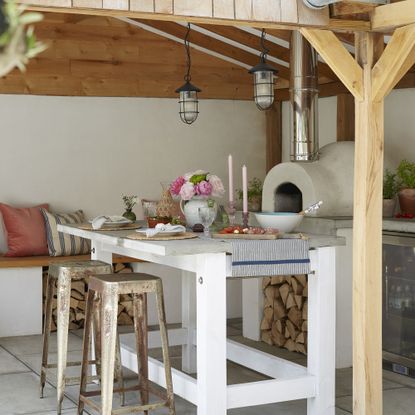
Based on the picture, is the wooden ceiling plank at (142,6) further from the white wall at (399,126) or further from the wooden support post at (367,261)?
the white wall at (399,126)

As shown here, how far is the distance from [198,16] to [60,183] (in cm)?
413

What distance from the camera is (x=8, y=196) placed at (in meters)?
7.16

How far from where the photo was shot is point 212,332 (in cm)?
376

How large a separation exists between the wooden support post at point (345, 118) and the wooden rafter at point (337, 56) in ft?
10.1

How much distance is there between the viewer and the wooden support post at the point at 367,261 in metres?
4.01

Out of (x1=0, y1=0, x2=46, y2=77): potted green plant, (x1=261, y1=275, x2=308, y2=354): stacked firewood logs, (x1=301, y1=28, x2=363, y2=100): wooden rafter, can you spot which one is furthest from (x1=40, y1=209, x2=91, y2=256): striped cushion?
(x1=0, y1=0, x2=46, y2=77): potted green plant

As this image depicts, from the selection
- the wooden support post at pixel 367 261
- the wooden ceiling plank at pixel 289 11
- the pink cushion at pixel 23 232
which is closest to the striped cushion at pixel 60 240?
the pink cushion at pixel 23 232

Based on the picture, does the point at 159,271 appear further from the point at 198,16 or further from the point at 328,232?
the point at 198,16

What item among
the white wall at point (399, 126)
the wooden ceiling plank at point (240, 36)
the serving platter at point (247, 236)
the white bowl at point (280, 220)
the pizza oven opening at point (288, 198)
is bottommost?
the serving platter at point (247, 236)

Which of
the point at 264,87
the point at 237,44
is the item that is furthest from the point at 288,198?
the point at 237,44

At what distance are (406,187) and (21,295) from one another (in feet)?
10.5

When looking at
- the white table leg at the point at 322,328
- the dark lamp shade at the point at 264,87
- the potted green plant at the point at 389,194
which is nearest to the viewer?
the white table leg at the point at 322,328

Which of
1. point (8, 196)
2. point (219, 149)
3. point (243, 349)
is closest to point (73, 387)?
point (243, 349)

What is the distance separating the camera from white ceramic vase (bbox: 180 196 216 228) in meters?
4.47
